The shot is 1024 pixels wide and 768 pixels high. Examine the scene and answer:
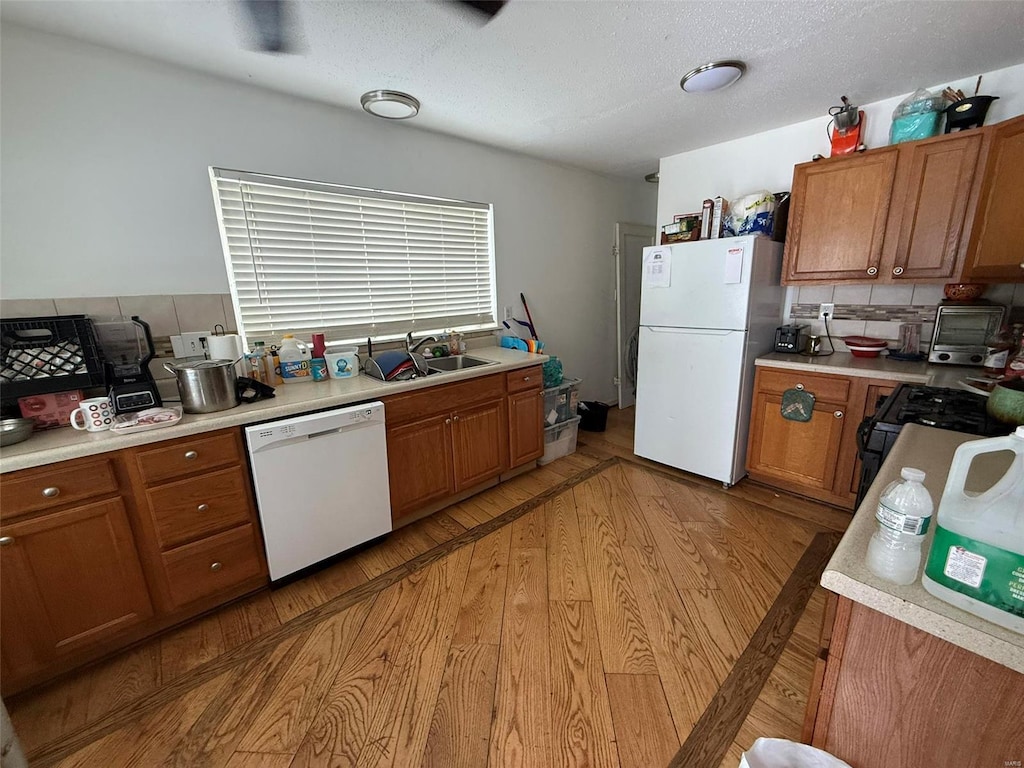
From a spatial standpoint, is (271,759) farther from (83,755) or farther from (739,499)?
(739,499)

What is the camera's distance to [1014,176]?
5.87 feet

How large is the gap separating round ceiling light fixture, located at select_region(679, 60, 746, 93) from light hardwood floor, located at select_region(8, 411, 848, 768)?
2.29 m

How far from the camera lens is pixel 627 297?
4.30 m

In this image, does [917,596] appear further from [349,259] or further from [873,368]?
[349,259]

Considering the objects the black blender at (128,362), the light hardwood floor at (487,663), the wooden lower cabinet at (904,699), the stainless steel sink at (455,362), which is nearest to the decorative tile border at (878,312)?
the light hardwood floor at (487,663)

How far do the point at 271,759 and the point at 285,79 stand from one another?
2703 mm

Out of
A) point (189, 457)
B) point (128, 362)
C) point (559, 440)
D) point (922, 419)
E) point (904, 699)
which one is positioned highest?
point (128, 362)

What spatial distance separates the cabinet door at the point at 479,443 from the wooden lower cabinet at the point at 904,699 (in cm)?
190

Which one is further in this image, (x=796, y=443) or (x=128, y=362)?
(x=796, y=443)

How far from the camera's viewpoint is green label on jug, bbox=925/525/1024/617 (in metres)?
0.57

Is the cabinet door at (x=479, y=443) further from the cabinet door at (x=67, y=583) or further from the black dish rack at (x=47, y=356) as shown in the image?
the black dish rack at (x=47, y=356)

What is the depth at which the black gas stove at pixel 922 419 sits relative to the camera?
129cm

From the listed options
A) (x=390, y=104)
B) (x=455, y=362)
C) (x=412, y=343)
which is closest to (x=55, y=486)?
(x=412, y=343)

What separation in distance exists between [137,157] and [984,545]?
285 centimetres
